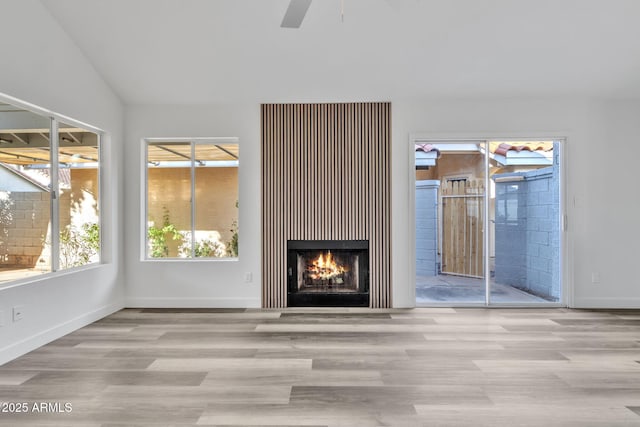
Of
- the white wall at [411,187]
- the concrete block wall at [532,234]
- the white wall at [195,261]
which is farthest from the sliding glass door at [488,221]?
the white wall at [195,261]

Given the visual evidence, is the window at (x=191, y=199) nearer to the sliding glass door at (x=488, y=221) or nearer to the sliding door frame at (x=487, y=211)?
the sliding door frame at (x=487, y=211)

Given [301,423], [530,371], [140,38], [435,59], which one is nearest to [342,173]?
[435,59]

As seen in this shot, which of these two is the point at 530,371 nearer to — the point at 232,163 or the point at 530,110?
the point at 530,110

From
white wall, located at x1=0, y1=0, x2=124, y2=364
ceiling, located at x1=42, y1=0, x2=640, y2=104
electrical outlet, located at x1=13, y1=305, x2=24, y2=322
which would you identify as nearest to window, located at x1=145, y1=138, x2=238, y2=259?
white wall, located at x1=0, y1=0, x2=124, y2=364

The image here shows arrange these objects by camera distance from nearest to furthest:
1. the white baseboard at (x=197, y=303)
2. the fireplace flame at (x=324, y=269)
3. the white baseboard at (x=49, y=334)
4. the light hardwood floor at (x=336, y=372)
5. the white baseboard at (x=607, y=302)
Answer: the light hardwood floor at (x=336, y=372)
the white baseboard at (x=49, y=334)
the white baseboard at (x=607, y=302)
the white baseboard at (x=197, y=303)
the fireplace flame at (x=324, y=269)

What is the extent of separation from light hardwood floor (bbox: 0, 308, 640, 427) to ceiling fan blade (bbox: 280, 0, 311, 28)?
7.95ft

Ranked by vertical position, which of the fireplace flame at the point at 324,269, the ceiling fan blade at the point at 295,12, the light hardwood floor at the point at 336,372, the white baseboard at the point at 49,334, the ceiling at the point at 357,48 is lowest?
the light hardwood floor at the point at 336,372

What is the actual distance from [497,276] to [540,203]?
1.02m

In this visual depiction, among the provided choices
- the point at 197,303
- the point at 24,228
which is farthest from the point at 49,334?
the point at 197,303

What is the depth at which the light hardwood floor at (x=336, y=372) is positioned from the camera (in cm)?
241

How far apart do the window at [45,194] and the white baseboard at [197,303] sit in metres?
0.77

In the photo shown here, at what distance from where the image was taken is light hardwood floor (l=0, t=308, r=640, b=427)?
2414mm

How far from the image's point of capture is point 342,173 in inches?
199

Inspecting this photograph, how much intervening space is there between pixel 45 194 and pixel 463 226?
443cm
